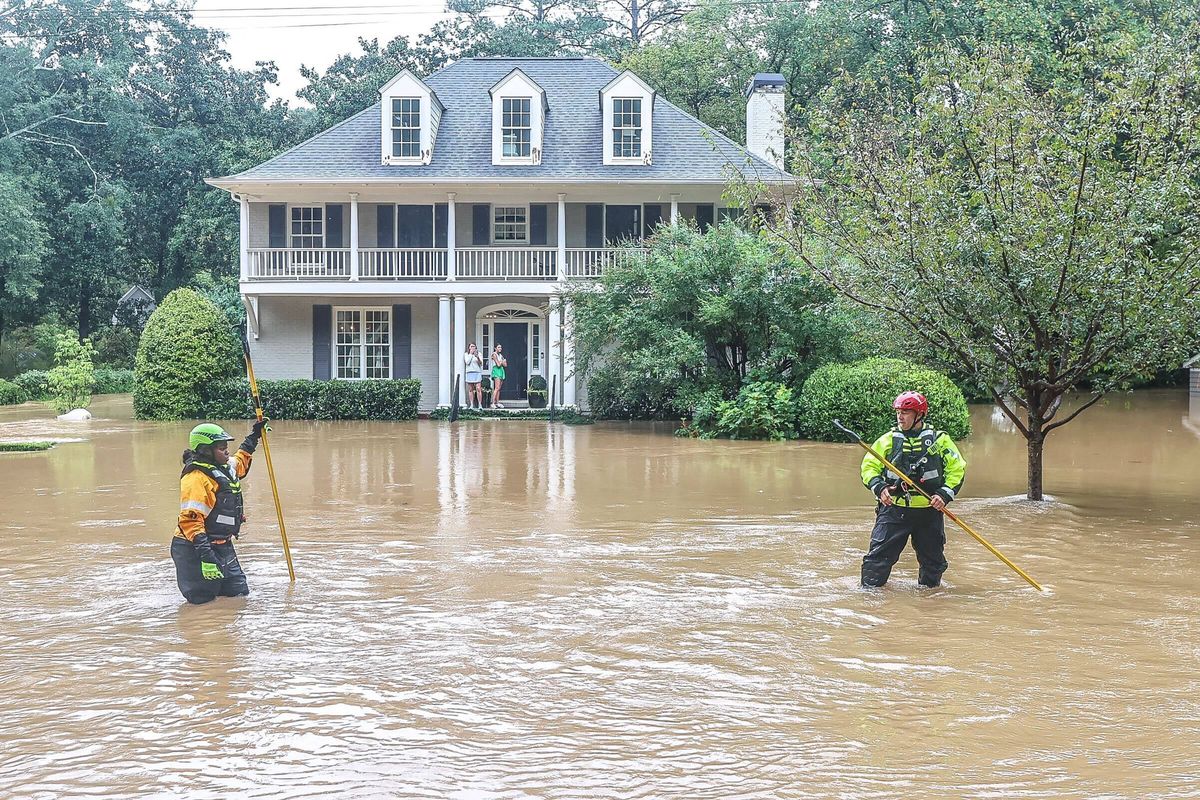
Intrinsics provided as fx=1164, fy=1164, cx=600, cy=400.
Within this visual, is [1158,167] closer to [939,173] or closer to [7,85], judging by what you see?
[939,173]

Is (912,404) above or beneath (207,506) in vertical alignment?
above

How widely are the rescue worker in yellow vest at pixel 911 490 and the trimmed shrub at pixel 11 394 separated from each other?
30802 mm

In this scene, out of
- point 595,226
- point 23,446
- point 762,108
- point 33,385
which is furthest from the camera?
point 33,385

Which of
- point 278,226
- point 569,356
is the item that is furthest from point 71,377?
point 569,356

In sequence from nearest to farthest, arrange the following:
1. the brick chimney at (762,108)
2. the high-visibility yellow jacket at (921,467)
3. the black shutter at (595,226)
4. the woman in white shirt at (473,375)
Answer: the high-visibility yellow jacket at (921,467) → the woman in white shirt at (473,375) → the black shutter at (595,226) → the brick chimney at (762,108)

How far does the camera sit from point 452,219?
27.6 meters

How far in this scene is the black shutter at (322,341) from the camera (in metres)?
29.1

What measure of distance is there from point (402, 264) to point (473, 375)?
3.81 m

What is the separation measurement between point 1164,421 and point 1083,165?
51.3 feet

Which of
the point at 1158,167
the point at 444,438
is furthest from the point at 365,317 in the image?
the point at 1158,167

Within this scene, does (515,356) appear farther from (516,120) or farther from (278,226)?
(278,226)

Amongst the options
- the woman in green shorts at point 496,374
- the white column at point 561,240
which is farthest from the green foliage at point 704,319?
the woman in green shorts at point 496,374

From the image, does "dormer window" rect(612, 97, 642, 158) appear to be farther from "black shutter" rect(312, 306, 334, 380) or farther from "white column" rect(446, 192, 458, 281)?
"black shutter" rect(312, 306, 334, 380)

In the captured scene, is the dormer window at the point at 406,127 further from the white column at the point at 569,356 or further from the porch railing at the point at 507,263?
the white column at the point at 569,356
